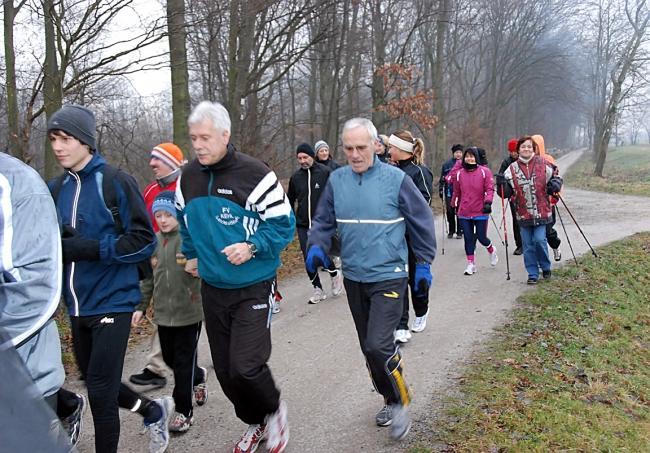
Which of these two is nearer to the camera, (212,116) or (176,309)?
(212,116)

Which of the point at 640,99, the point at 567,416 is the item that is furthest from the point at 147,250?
the point at 640,99

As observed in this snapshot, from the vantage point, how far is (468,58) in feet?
135

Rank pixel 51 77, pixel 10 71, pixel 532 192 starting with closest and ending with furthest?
pixel 532 192 < pixel 51 77 < pixel 10 71

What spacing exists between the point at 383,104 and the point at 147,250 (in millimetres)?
15356

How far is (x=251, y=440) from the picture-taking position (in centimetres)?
384

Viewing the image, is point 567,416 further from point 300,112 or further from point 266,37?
point 300,112

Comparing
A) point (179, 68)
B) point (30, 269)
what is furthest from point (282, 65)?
point (30, 269)

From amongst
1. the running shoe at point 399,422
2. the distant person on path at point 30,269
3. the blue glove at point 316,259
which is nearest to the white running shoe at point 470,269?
the running shoe at point 399,422

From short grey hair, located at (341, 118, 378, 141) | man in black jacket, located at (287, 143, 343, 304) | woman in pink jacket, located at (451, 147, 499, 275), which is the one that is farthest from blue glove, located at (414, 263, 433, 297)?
woman in pink jacket, located at (451, 147, 499, 275)

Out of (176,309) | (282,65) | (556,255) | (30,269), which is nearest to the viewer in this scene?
(30,269)

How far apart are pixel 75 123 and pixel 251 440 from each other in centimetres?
227

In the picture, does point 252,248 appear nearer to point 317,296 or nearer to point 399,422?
point 399,422

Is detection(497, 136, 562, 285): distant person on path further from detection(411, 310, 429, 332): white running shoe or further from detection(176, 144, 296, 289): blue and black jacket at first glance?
detection(176, 144, 296, 289): blue and black jacket

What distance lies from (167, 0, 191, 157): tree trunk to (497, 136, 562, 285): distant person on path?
5.50m
